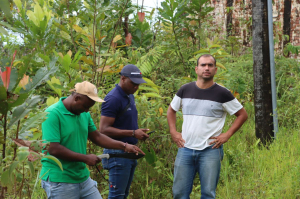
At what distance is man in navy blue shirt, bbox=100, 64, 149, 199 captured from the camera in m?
3.97

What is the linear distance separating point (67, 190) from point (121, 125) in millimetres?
1156

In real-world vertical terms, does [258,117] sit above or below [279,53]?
below

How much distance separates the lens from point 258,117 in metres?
6.68

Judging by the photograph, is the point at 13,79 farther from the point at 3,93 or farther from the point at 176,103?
the point at 176,103

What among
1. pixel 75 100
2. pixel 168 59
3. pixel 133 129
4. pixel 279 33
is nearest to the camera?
pixel 75 100

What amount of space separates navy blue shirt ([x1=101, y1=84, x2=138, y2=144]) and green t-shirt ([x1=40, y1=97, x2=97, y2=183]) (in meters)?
0.70

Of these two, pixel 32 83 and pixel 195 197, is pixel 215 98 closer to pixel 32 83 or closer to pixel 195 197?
pixel 195 197

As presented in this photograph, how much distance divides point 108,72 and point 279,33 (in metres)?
5.97

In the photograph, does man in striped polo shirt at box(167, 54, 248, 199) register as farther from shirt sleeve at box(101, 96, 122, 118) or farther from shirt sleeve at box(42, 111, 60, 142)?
shirt sleeve at box(42, 111, 60, 142)

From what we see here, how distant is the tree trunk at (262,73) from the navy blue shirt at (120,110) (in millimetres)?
3268

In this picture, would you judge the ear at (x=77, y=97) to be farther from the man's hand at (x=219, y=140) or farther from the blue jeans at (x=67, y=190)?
the man's hand at (x=219, y=140)

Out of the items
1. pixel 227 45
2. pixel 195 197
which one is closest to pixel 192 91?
pixel 195 197

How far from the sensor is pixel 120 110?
159 inches

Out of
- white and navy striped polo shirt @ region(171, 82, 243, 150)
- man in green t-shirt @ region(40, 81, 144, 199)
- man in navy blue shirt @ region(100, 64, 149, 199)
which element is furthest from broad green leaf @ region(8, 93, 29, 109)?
white and navy striped polo shirt @ region(171, 82, 243, 150)
